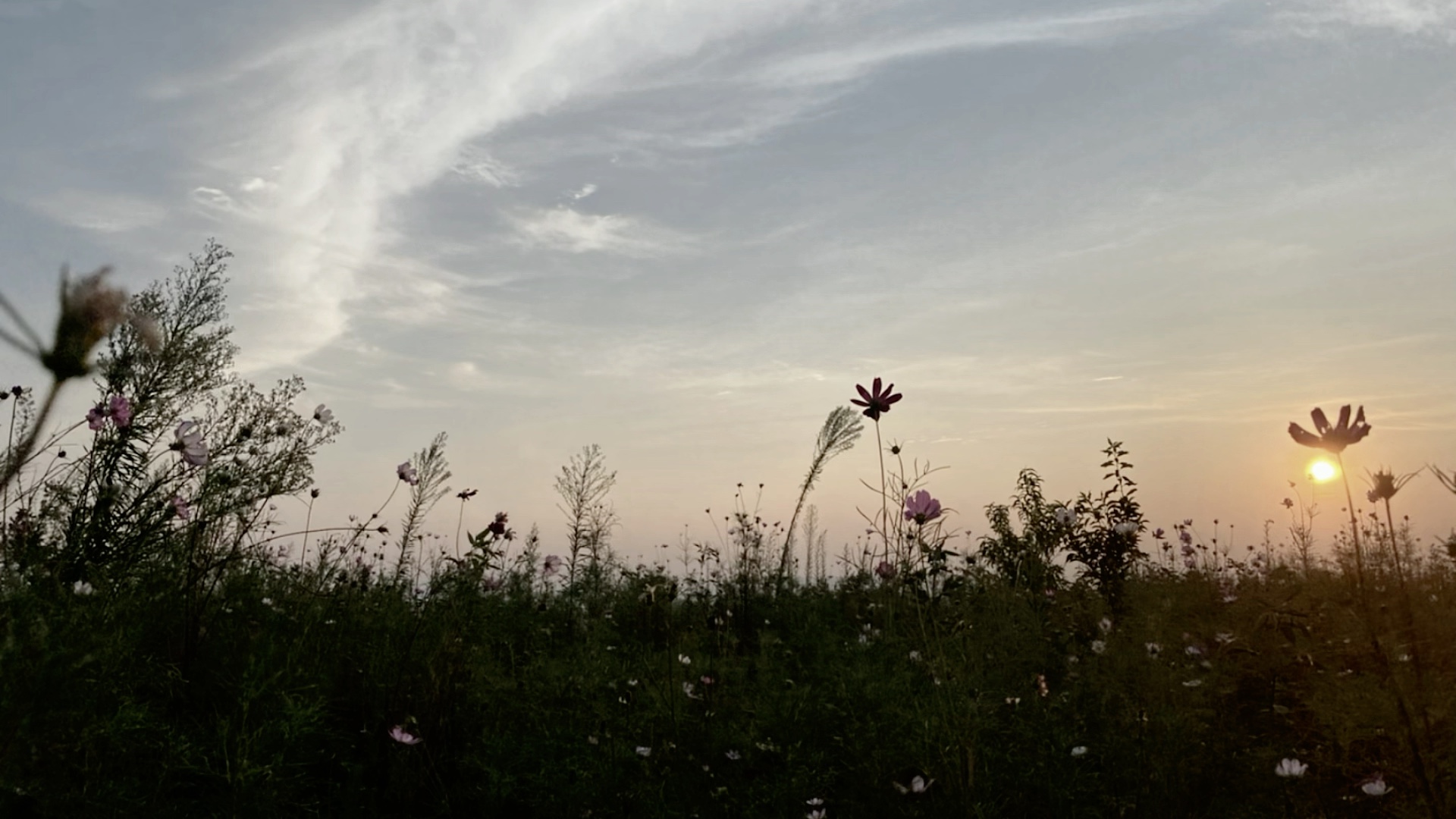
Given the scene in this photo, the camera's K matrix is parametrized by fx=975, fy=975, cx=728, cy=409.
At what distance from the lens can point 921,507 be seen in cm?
320

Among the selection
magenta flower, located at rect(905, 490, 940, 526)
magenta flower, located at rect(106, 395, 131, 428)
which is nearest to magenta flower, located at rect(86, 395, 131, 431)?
magenta flower, located at rect(106, 395, 131, 428)

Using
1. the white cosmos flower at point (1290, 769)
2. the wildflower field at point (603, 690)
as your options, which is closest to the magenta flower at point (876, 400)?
the wildflower field at point (603, 690)

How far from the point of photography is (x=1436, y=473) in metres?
2.48

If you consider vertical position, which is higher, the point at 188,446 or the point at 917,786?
the point at 188,446

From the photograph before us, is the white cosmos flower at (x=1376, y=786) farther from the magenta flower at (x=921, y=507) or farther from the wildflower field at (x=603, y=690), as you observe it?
the magenta flower at (x=921, y=507)

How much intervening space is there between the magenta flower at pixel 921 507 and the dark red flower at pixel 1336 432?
3.49 feet

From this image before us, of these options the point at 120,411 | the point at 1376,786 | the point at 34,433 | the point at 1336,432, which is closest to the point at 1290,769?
the point at 1376,786

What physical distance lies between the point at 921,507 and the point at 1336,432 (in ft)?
3.88

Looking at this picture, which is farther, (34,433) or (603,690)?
(603,690)

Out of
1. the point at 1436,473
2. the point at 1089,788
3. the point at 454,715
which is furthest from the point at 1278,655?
the point at 454,715

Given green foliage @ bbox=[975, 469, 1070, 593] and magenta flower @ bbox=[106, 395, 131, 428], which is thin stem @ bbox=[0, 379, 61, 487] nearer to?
magenta flower @ bbox=[106, 395, 131, 428]

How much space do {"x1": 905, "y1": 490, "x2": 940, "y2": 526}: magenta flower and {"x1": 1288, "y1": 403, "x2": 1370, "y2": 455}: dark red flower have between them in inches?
41.8

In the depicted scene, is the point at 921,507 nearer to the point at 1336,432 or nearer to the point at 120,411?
the point at 1336,432

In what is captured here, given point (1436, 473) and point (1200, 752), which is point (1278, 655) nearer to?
point (1200, 752)
